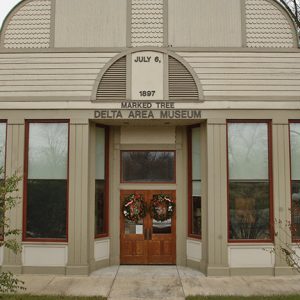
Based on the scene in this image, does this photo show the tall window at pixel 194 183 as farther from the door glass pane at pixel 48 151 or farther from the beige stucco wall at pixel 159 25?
the door glass pane at pixel 48 151

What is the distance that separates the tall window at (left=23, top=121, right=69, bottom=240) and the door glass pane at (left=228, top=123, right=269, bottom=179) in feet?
16.2

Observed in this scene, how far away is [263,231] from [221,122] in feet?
11.2

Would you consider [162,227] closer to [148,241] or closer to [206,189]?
[148,241]

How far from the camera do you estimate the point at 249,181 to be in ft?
40.2

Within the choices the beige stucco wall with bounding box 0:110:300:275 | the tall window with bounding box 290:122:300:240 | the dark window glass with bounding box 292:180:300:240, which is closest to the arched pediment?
the beige stucco wall with bounding box 0:110:300:275

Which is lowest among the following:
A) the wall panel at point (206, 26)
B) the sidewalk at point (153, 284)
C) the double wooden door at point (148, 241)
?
the sidewalk at point (153, 284)

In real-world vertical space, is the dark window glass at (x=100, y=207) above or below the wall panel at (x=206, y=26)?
below

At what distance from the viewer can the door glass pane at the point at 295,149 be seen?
12312 mm

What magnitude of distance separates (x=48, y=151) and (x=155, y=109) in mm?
3434

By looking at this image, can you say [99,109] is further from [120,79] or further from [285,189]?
[285,189]

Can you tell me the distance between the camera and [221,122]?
1220cm

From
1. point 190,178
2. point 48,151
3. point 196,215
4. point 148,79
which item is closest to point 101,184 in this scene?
point 48,151

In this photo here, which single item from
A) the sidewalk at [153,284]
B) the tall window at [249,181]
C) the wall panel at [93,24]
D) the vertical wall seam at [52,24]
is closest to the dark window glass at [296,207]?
the tall window at [249,181]

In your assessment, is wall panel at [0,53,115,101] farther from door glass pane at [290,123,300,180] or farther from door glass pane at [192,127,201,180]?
door glass pane at [290,123,300,180]
